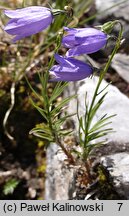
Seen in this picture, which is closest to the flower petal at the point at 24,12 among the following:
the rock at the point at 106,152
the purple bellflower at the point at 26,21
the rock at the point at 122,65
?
the purple bellflower at the point at 26,21

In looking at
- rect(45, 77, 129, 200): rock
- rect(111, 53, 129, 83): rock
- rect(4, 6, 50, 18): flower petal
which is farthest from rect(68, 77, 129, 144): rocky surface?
rect(4, 6, 50, 18): flower petal

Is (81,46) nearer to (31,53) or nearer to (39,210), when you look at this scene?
(39,210)

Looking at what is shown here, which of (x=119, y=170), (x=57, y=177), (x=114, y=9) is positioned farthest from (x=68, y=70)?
(x=114, y=9)

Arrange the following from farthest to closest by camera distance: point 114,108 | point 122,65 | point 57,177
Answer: point 122,65
point 57,177
point 114,108

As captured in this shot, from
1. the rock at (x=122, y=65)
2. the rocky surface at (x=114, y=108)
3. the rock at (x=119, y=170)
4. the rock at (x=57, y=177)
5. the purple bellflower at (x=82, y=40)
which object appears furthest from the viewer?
the rock at (x=122, y=65)

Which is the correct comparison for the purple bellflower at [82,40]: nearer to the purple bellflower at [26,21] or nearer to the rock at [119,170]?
the purple bellflower at [26,21]

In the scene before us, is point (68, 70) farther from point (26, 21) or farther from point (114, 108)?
point (114, 108)
